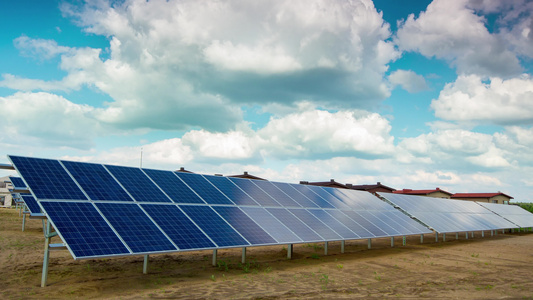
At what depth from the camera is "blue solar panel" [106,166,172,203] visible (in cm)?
1660

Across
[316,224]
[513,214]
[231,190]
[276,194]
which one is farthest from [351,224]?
[513,214]

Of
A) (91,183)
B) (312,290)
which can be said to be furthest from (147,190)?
(312,290)

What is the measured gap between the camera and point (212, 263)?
721 inches

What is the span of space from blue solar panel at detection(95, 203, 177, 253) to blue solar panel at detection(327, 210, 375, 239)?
40.5 feet

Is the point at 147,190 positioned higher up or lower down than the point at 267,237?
higher up

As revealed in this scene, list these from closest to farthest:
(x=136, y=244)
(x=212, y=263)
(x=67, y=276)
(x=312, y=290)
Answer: (x=136, y=244), (x=312, y=290), (x=67, y=276), (x=212, y=263)

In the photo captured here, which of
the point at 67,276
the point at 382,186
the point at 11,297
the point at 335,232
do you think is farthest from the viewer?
the point at 382,186

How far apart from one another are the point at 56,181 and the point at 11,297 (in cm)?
437

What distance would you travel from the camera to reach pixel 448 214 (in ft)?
124

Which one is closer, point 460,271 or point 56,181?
point 56,181

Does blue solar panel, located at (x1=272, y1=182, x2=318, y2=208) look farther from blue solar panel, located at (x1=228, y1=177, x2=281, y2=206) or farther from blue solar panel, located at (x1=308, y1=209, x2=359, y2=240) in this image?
blue solar panel, located at (x1=228, y1=177, x2=281, y2=206)

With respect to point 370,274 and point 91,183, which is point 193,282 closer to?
point 91,183

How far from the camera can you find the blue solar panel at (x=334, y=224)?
21.1 metres

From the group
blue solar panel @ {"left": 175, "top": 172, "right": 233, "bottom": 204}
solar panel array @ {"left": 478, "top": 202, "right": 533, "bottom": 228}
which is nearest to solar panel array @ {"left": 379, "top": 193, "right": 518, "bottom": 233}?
solar panel array @ {"left": 478, "top": 202, "right": 533, "bottom": 228}
